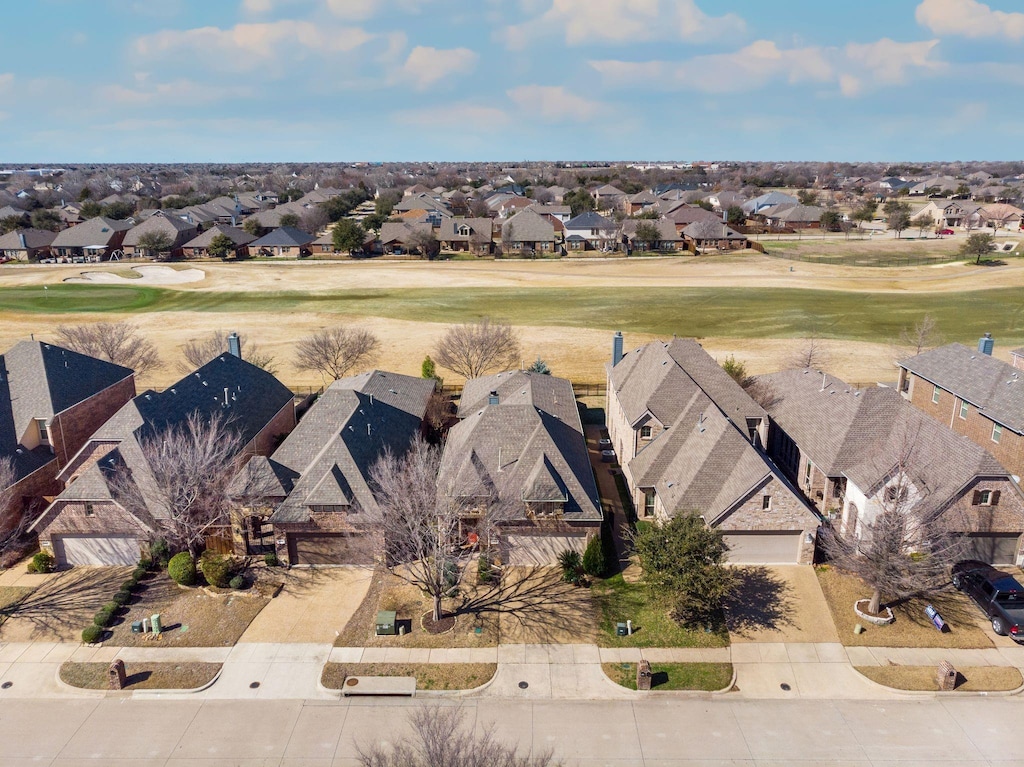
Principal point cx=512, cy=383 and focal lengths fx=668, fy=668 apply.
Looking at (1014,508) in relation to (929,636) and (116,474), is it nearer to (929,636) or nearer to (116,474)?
(929,636)

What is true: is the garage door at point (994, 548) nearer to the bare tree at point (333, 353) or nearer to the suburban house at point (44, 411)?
the suburban house at point (44, 411)

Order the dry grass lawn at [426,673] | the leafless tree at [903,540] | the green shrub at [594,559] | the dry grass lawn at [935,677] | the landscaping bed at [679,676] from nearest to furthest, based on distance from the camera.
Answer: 1. the dry grass lawn at [935,677]
2. the landscaping bed at [679,676]
3. the dry grass lawn at [426,673]
4. the leafless tree at [903,540]
5. the green shrub at [594,559]

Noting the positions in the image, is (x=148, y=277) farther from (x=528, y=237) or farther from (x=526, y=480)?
(x=526, y=480)

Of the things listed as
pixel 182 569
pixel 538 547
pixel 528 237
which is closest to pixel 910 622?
pixel 538 547

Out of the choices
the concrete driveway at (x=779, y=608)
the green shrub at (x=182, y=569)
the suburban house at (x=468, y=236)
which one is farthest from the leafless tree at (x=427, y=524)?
the suburban house at (x=468, y=236)

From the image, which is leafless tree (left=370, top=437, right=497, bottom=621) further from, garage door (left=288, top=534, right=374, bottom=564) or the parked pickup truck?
the parked pickup truck

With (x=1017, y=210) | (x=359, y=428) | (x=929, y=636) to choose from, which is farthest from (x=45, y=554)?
(x=1017, y=210)
